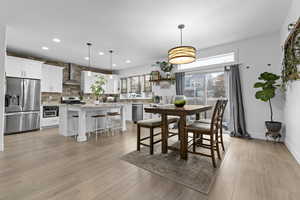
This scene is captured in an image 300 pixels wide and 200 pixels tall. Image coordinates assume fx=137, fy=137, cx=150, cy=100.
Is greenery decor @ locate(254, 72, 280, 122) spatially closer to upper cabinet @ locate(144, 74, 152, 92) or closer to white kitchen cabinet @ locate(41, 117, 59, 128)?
upper cabinet @ locate(144, 74, 152, 92)

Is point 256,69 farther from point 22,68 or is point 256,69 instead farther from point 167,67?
point 22,68

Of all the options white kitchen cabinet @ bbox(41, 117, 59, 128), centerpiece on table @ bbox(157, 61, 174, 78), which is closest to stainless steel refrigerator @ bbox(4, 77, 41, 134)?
white kitchen cabinet @ bbox(41, 117, 59, 128)

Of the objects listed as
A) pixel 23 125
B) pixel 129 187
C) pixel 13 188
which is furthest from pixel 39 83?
pixel 129 187

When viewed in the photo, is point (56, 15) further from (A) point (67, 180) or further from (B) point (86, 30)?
(A) point (67, 180)

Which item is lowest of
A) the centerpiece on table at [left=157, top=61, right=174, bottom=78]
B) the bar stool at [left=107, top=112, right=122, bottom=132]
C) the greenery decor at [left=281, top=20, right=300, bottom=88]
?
the bar stool at [left=107, top=112, right=122, bottom=132]

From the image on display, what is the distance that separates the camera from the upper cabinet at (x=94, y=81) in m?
6.32

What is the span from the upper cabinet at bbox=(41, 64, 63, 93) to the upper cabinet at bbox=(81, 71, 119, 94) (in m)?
0.93

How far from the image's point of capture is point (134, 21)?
9.29 ft

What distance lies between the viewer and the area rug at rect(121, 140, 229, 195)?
1718mm

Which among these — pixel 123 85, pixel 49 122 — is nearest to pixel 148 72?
pixel 123 85

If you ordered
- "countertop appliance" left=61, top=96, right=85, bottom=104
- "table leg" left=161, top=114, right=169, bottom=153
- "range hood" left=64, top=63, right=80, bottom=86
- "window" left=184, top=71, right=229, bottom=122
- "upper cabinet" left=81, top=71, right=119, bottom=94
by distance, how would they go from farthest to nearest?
1. "upper cabinet" left=81, top=71, right=119, bottom=94
2. "range hood" left=64, top=63, right=80, bottom=86
3. "window" left=184, top=71, right=229, bottom=122
4. "countertop appliance" left=61, top=96, right=85, bottom=104
5. "table leg" left=161, top=114, right=169, bottom=153

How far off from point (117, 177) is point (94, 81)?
222 inches

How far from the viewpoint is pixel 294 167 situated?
2.11 metres

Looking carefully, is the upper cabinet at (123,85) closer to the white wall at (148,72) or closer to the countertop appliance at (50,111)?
the white wall at (148,72)
